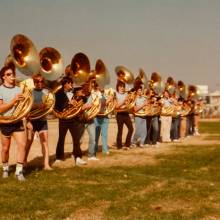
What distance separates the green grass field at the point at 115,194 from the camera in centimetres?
679

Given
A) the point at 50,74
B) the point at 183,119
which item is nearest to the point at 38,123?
the point at 50,74

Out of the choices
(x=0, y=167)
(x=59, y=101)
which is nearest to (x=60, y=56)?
(x=59, y=101)

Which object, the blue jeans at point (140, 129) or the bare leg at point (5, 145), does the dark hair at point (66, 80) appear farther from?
the blue jeans at point (140, 129)

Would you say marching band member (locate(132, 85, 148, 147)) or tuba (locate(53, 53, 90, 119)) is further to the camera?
marching band member (locate(132, 85, 148, 147))

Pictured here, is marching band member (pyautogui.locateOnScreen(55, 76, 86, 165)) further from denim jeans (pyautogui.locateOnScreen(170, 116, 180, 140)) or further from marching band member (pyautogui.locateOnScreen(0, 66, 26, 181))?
denim jeans (pyautogui.locateOnScreen(170, 116, 180, 140))

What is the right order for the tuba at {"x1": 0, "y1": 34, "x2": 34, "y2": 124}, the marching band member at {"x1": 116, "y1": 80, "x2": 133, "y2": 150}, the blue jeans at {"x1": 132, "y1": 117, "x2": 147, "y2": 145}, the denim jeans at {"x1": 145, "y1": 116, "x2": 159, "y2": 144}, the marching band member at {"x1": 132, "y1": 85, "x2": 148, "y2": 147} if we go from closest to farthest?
the tuba at {"x1": 0, "y1": 34, "x2": 34, "y2": 124}, the marching band member at {"x1": 116, "y1": 80, "x2": 133, "y2": 150}, the marching band member at {"x1": 132, "y1": 85, "x2": 148, "y2": 147}, the blue jeans at {"x1": 132, "y1": 117, "x2": 147, "y2": 145}, the denim jeans at {"x1": 145, "y1": 116, "x2": 159, "y2": 144}

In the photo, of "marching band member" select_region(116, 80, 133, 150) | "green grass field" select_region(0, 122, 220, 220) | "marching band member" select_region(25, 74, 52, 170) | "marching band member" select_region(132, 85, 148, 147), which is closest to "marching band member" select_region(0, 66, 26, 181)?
"green grass field" select_region(0, 122, 220, 220)

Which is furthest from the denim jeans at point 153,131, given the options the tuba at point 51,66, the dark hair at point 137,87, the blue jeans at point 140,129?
the tuba at point 51,66

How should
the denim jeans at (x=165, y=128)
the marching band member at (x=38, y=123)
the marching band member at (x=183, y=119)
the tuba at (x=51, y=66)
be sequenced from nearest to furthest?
the marching band member at (x=38, y=123) → the tuba at (x=51, y=66) → the denim jeans at (x=165, y=128) → the marching band member at (x=183, y=119)

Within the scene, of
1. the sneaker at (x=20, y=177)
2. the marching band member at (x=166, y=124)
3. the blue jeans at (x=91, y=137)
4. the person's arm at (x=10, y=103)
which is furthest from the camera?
the marching band member at (x=166, y=124)

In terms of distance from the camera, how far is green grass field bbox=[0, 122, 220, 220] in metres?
6.79

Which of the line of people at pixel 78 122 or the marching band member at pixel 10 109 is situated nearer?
the marching band member at pixel 10 109

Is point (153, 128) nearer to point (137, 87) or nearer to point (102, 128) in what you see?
point (137, 87)

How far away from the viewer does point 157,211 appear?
22.6 feet
